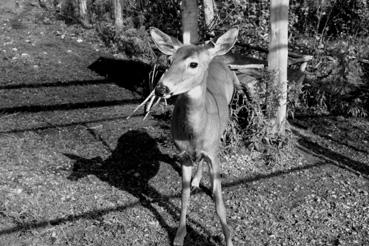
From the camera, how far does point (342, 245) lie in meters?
4.09

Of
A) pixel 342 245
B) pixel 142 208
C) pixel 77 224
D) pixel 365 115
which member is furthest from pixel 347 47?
pixel 77 224

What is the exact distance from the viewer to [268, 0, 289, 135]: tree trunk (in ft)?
16.7

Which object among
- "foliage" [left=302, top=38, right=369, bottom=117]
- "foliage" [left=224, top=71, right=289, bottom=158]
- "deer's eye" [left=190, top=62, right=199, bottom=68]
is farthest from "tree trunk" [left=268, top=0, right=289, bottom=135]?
"deer's eye" [left=190, top=62, right=199, bottom=68]

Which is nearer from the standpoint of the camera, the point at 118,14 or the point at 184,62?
the point at 184,62

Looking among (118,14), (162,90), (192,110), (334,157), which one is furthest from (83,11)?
(162,90)

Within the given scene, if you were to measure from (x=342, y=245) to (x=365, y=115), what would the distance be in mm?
3456

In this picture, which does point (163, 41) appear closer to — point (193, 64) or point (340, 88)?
point (193, 64)

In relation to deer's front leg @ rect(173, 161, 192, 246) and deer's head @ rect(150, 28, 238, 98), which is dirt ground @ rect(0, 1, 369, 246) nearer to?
deer's front leg @ rect(173, 161, 192, 246)

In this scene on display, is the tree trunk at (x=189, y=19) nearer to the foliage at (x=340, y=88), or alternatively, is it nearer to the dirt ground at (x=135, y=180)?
the dirt ground at (x=135, y=180)

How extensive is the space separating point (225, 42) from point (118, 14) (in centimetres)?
696

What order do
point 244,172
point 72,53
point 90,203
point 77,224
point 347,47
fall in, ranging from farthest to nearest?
point 72,53 < point 347,47 < point 244,172 < point 90,203 < point 77,224

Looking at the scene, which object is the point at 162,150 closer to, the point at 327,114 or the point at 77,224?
the point at 77,224

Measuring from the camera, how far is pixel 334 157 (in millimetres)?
5684

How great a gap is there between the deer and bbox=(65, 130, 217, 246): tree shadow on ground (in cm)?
36
